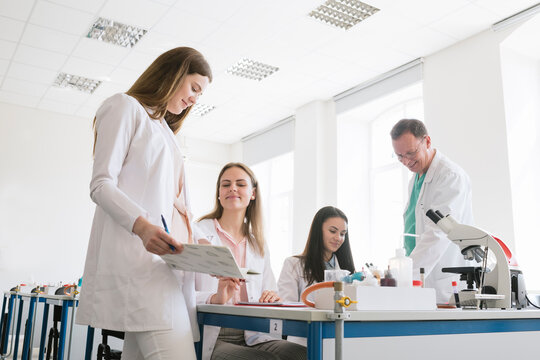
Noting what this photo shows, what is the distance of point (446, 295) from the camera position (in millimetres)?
2129

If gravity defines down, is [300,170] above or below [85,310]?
above

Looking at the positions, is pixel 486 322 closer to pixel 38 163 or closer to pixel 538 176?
pixel 538 176

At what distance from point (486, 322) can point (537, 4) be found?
12.2ft

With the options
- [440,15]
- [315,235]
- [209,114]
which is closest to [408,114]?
[440,15]

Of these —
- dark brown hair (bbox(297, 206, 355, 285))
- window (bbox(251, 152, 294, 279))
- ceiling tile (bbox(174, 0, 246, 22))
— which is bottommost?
dark brown hair (bbox(297, 206, 355, 285))

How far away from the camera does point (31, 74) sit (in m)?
5.91

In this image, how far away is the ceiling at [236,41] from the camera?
441 cm

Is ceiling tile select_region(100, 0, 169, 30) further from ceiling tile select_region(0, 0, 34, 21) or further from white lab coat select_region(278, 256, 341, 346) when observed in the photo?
white lab coat select_region(278, 256, 341, 346)

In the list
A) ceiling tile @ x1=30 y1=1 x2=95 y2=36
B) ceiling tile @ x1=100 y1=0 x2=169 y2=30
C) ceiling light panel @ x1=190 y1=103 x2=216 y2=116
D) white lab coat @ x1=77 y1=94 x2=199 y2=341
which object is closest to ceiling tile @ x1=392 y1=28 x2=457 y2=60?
ceiling tile @ x1=100 y1=0 x2=169 y2=30

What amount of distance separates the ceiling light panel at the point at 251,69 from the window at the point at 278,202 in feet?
5.89

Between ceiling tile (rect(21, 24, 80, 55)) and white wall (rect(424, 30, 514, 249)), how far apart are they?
355cm

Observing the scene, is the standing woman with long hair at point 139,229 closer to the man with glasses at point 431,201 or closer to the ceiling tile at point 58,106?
the man with glasses at point 431,201

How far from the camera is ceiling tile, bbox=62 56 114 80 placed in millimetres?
5543

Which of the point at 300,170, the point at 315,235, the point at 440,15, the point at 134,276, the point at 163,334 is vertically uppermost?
the point at 440,15
